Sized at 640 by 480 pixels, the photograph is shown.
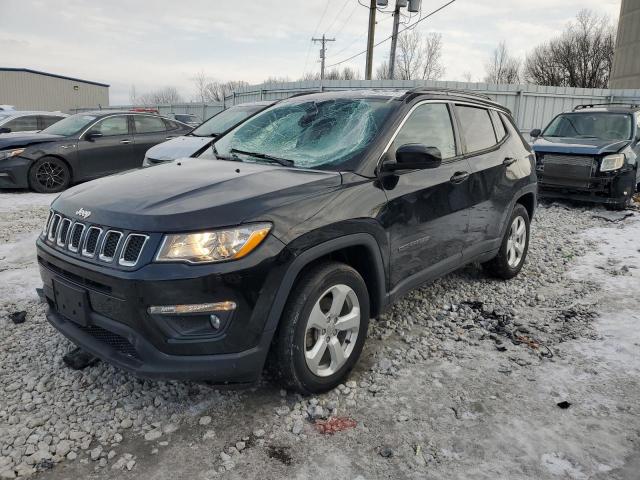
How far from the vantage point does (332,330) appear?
291 cm

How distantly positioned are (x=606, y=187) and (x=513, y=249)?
4.60 m

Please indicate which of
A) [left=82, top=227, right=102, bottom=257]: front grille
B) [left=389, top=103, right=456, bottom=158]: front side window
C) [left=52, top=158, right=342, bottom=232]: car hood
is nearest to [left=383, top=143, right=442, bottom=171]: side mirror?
[left=389, top=103, right=456, bottom=158]: front side window

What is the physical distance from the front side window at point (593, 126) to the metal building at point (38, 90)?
43.0m

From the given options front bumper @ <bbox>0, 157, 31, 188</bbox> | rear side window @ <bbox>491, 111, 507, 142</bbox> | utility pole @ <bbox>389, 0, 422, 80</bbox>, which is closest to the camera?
rear side window @ <bbox>491, 111, 507, 142</bbox>

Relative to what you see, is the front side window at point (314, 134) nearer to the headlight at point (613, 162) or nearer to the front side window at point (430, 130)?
the front side window at point (430, 130)

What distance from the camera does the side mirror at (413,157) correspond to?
309cm

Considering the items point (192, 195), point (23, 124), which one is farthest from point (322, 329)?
point (23, 124)

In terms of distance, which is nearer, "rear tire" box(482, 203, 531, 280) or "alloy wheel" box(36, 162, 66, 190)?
"rear tire" box(482, 203, 531, 280)

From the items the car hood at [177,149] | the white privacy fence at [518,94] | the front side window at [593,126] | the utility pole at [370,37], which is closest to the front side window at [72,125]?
the car hood at [177,149]

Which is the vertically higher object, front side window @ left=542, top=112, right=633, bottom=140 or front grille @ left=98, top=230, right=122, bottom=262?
front side window @ left=542, top=112, right=633, bottom=140

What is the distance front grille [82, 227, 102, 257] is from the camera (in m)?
2.55

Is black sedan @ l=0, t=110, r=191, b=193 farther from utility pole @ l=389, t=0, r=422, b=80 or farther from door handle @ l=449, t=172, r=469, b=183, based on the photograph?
utility pole @ l=389, t=0, r=422, b=80

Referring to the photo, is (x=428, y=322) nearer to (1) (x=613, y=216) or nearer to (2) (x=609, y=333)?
(2) (x=609, y=333)

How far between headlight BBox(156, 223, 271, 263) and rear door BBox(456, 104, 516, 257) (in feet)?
7.42
